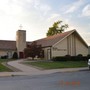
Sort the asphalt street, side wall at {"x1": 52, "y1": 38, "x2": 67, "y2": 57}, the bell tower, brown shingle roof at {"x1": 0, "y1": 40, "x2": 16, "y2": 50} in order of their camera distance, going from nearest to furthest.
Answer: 1. the asphalt street
2. side wall at {"x1": 52, "y1": 38, "x2": 67, "y2": 57}
3. the bell tower
4. brown shingle roof at {"x1": 0, "y1": 40, "x2": 16, "y2": 50}

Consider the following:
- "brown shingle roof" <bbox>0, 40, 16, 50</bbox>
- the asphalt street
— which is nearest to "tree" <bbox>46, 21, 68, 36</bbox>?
"brown shingle roof" <bbox>0, 40, 16, 50</bbox>

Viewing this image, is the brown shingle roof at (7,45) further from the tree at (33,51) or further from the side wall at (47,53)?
the tree at (33,51)

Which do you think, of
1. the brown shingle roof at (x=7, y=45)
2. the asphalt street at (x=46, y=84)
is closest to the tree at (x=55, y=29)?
the brown shingle roof at (x=7, y=45)

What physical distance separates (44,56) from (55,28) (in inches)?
985

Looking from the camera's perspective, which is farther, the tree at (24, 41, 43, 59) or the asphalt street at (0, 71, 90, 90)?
the tree at (24, 41, 43, 59)

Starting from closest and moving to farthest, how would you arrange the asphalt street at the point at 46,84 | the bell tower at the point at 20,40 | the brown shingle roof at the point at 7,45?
the asphalt street at the point at 46,84 < the bell tower at the point at 20,40 < the brown shingle roof at the point at 7,45

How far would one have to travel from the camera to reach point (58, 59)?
40.6 meters

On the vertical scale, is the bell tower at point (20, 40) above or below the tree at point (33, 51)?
above

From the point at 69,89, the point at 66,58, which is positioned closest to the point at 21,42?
the point at 66,58

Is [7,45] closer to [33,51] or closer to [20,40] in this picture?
[20,40]

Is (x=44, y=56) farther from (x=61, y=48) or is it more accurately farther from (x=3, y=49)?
(x=3, y=49)

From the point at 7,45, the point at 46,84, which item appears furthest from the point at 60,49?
the point at 46,84

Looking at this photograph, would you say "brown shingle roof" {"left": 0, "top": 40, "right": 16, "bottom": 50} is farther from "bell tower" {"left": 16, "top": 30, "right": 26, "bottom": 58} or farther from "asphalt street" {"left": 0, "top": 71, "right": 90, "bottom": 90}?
"asphalt street" {"left": 0, "top": 71, "right": 90, "bottom": 90}

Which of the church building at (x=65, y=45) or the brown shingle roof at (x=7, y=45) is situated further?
the brown shingle roof at (x=7, y=45)
